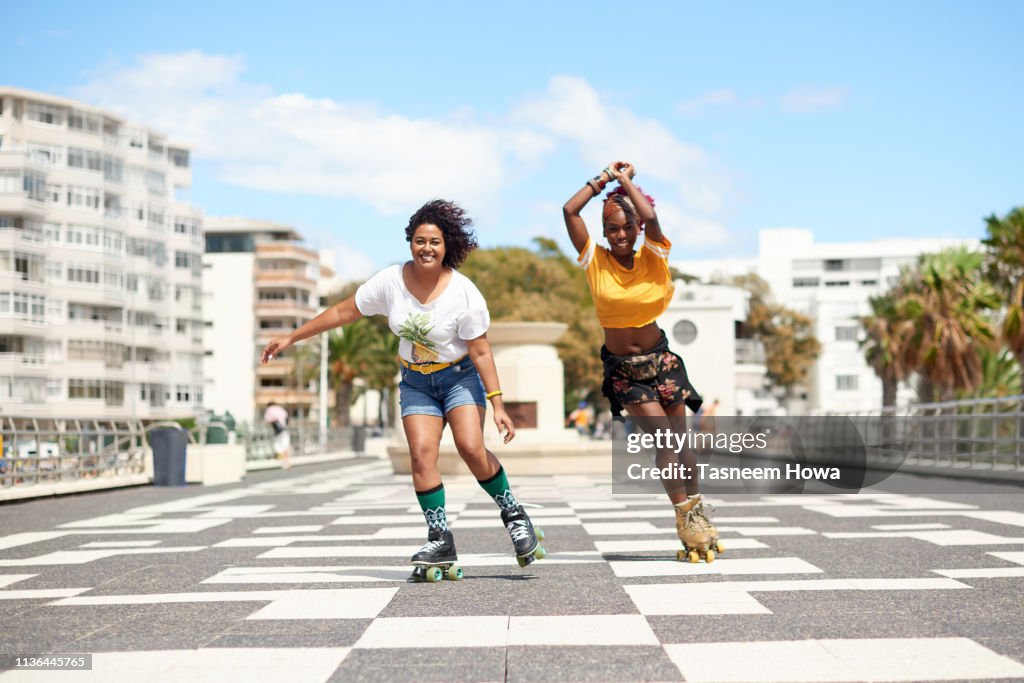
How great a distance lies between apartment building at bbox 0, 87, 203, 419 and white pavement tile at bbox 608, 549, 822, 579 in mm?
63677

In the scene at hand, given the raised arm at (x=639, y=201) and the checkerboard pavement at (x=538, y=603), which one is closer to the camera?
the checkerboard pavement at (x=538, y=603)

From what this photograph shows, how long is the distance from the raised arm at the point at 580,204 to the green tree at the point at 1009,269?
23491 mm

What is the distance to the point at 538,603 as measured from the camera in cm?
477

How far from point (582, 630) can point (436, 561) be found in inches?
64.5

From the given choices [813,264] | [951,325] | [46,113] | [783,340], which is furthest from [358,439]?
[813,264]

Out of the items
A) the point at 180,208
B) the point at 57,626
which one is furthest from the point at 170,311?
the point at 57,626

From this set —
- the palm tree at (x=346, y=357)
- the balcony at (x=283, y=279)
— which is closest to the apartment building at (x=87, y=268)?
the palm tree at (x=346, y=357)

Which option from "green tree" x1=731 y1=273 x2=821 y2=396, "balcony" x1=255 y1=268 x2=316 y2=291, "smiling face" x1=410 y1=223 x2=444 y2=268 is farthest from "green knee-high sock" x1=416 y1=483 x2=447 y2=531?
"balcony" x1=255 y1=268 x2=316 y2=291

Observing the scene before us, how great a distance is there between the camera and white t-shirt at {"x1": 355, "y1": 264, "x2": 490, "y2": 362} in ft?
18.9

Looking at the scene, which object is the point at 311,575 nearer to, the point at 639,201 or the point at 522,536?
the point at 522,536

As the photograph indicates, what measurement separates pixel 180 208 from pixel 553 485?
71.0 meters

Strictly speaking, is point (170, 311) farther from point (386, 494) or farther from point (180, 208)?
point (386, 494)

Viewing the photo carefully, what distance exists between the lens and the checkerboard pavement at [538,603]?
3527 millimetres

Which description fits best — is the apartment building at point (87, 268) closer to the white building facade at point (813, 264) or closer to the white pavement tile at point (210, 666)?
the white building facade at point (813, 264)
